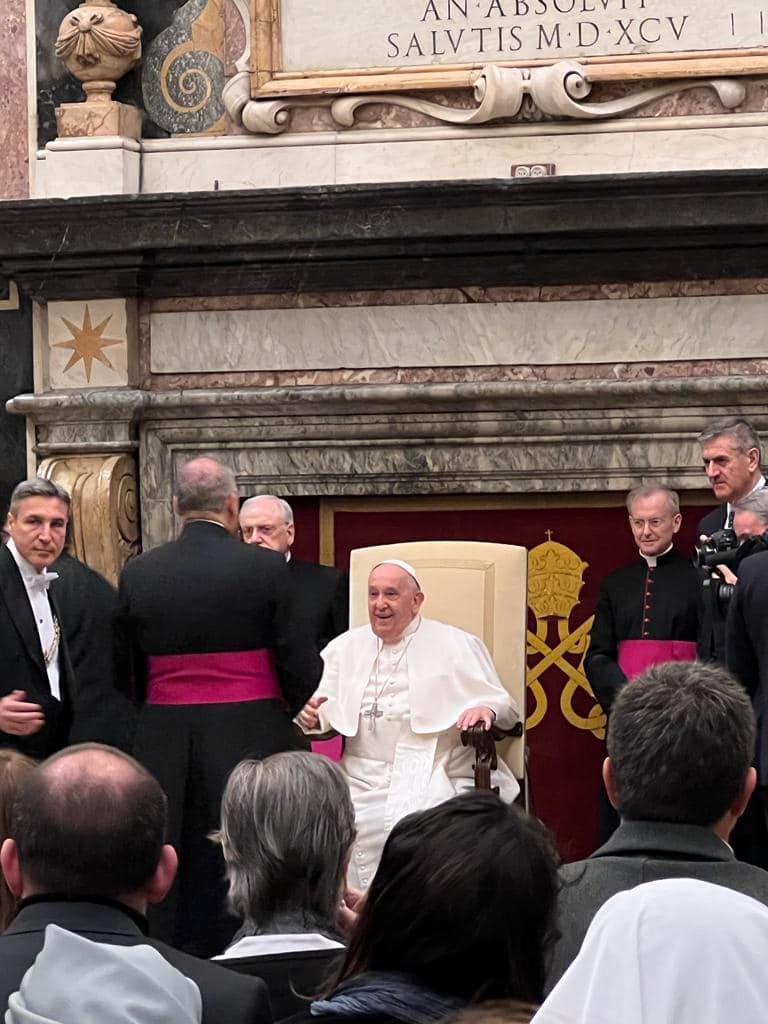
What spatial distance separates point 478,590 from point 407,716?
1.66 feet

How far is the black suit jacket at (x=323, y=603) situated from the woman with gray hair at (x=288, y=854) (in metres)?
4.00

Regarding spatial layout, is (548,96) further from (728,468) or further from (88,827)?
(88,827)

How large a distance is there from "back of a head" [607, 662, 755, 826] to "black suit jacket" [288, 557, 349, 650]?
4.51 m

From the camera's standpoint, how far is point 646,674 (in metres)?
3.15

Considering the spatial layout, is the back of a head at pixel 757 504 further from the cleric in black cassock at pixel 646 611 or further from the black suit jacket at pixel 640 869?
the black suit jacket at pixel 640 869

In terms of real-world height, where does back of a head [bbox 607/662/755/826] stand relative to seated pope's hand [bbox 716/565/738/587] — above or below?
below

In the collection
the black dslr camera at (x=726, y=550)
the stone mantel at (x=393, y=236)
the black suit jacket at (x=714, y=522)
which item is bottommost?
the black dslr camera at (x=726, y=550)

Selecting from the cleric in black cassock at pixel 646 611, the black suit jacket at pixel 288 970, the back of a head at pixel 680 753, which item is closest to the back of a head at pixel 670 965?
the back of a head at pixel 680 753

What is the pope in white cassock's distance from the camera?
675 cm

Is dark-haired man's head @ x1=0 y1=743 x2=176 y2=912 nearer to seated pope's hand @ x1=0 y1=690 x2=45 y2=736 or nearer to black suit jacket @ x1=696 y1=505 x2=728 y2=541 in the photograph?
seated pope's hand @ x1=0 y1=690 x2=45 y2=736

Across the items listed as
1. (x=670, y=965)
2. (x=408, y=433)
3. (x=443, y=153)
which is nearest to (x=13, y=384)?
(x=408, y=433)

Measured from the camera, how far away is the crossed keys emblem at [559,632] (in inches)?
317

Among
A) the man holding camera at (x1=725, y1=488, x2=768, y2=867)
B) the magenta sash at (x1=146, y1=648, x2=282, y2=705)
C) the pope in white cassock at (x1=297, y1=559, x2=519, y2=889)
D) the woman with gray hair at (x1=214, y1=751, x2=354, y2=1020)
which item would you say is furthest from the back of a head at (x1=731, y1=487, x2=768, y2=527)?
the woman with gray hair at (x1=214, y1=751, x2=354, y2=1020)

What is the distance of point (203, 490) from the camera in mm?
6020
